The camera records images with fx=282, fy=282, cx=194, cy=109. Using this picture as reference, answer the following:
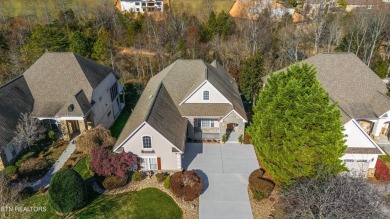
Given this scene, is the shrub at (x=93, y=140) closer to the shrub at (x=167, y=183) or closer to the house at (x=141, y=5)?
the shrub at (x=167, y=183)

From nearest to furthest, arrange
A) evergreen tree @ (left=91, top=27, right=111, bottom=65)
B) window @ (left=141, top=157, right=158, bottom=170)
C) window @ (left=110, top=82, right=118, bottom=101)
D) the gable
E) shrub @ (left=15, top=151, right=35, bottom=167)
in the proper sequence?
1. window @ (left=141, top=157, right=158, bottom=170)
2. shrub @ (left=15, top=151, right=35, bottom=167)
3. the gable
4. window @ (left=110, top=82, right=118, bottom=101)
5. evergreen tree @ (left=91, top=27, right=111, bottom=65)

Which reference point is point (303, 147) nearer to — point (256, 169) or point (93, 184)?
point (256, 169)

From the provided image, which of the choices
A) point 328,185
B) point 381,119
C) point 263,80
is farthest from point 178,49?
point 328,185

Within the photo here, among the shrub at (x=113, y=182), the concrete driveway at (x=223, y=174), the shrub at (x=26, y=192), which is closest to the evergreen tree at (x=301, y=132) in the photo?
the concrete driveway at (x=223, y=174)

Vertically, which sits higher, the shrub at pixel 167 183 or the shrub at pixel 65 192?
the shrub at pixel 65 192

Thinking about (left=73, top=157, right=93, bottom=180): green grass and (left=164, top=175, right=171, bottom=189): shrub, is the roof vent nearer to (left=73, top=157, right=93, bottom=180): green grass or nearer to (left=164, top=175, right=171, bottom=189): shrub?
(left=73, top=157, right=93, bottom=180): green grass

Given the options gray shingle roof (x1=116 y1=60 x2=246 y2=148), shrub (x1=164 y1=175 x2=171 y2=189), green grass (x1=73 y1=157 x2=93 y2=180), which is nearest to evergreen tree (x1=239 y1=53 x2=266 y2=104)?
gray shingle roof (x1=116 y1=60 x2=246 y2=148)

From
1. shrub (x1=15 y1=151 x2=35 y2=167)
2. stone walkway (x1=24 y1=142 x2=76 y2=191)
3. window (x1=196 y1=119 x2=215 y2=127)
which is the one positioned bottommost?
stone walkway (x1=24 y1=142 x2=76 y2=191)

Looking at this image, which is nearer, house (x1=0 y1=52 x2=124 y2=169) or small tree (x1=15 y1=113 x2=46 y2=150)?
small tree (x1=15 y1=113 x2=46 y2=150)
